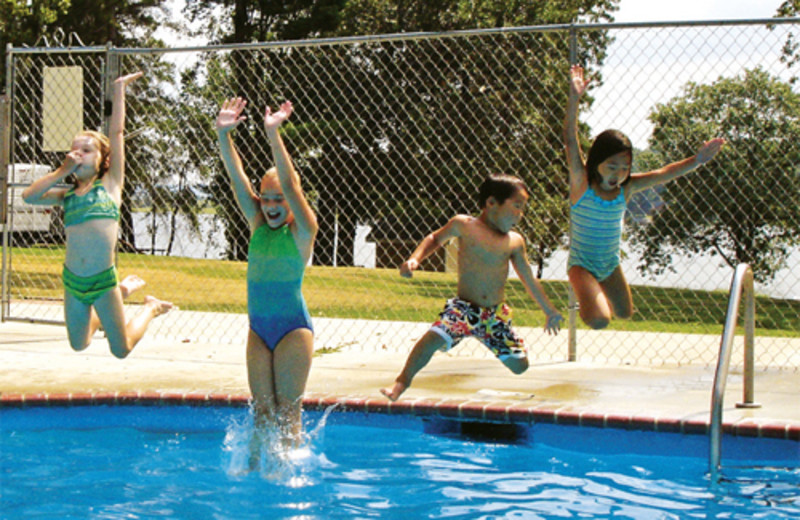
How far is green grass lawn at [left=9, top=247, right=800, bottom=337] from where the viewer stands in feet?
36.0

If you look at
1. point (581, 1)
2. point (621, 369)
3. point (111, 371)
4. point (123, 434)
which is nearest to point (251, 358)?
point (123, 434)

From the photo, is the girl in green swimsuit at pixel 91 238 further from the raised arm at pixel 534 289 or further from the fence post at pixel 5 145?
the fence post at pixel 5 145

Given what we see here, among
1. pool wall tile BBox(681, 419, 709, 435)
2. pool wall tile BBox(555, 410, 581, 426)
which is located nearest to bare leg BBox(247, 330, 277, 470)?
pool wall tile BBox(555, 410, 581, 426)

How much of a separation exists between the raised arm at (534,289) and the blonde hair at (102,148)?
217 cm

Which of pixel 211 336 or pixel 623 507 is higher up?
pixel 211 336

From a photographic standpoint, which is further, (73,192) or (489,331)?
(489,331)

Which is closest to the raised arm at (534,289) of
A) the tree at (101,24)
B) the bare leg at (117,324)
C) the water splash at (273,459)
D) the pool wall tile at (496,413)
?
the pool wall tile at (496,413)

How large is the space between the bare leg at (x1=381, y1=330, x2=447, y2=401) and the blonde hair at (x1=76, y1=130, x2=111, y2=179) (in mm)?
1837

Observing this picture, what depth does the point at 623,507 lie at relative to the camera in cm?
464

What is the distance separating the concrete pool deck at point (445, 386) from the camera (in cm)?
555

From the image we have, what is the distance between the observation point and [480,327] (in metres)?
5.42

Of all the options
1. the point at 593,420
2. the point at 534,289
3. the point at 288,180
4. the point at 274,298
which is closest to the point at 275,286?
the point at 274,298

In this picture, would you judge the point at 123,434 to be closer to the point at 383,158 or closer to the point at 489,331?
the point at 489,331

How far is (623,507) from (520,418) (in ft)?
3.45
